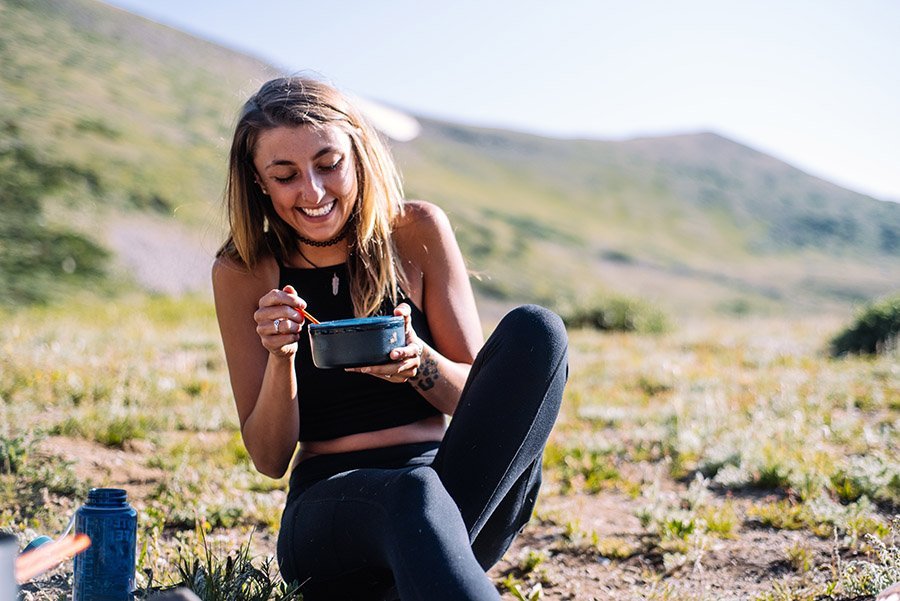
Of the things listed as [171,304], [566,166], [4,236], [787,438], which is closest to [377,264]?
[787,438]

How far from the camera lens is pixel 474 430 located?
2.52 meters

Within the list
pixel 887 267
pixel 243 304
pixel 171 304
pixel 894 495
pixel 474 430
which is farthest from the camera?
pixel 887 267

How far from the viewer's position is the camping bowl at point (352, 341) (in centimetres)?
243

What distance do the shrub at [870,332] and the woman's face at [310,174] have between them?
25.7 ft

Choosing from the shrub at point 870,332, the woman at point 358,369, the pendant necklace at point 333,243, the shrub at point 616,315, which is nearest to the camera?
the woman at point 358,369

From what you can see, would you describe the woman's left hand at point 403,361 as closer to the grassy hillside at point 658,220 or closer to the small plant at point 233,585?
the small plant at point 233,585

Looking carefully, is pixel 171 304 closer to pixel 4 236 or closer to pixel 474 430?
pixel 4 236

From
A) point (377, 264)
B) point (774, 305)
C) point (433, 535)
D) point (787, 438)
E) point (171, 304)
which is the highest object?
point (377, 264)

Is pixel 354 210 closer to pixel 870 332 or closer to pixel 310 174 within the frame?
pixel 310 174

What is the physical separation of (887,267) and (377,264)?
241ft

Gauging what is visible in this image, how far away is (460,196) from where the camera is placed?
6047cm

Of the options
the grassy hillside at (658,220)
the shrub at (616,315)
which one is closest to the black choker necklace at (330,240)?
the shrub at (616,315)

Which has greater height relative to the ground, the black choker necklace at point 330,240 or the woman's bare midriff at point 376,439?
the black choker necklace at point 330,240

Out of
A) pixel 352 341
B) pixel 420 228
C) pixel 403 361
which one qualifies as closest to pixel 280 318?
pixel 352 341
